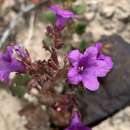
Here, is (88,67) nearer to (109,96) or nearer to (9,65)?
(9,65)

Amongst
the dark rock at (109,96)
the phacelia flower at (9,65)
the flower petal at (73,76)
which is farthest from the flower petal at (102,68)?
the dark rock at (109,96)

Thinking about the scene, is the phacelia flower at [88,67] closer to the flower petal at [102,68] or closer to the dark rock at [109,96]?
the flower petal at [102,68]

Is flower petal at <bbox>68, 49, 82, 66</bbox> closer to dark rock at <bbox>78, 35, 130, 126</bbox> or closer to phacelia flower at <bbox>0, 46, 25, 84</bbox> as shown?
phacelia flower at <bbox>0, 46, 25, 84</bbox>

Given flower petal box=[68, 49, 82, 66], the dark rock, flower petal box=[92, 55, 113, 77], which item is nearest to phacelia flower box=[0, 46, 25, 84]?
flower petal box=[68, 49, 82, 66]

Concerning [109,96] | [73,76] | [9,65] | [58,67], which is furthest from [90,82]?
[109,96]

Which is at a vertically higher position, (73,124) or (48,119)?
(73,124)

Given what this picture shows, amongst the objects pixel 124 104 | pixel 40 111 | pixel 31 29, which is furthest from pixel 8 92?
pixel 124 104

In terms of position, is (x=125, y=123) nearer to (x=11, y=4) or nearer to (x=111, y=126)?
(x=111, y=126)
